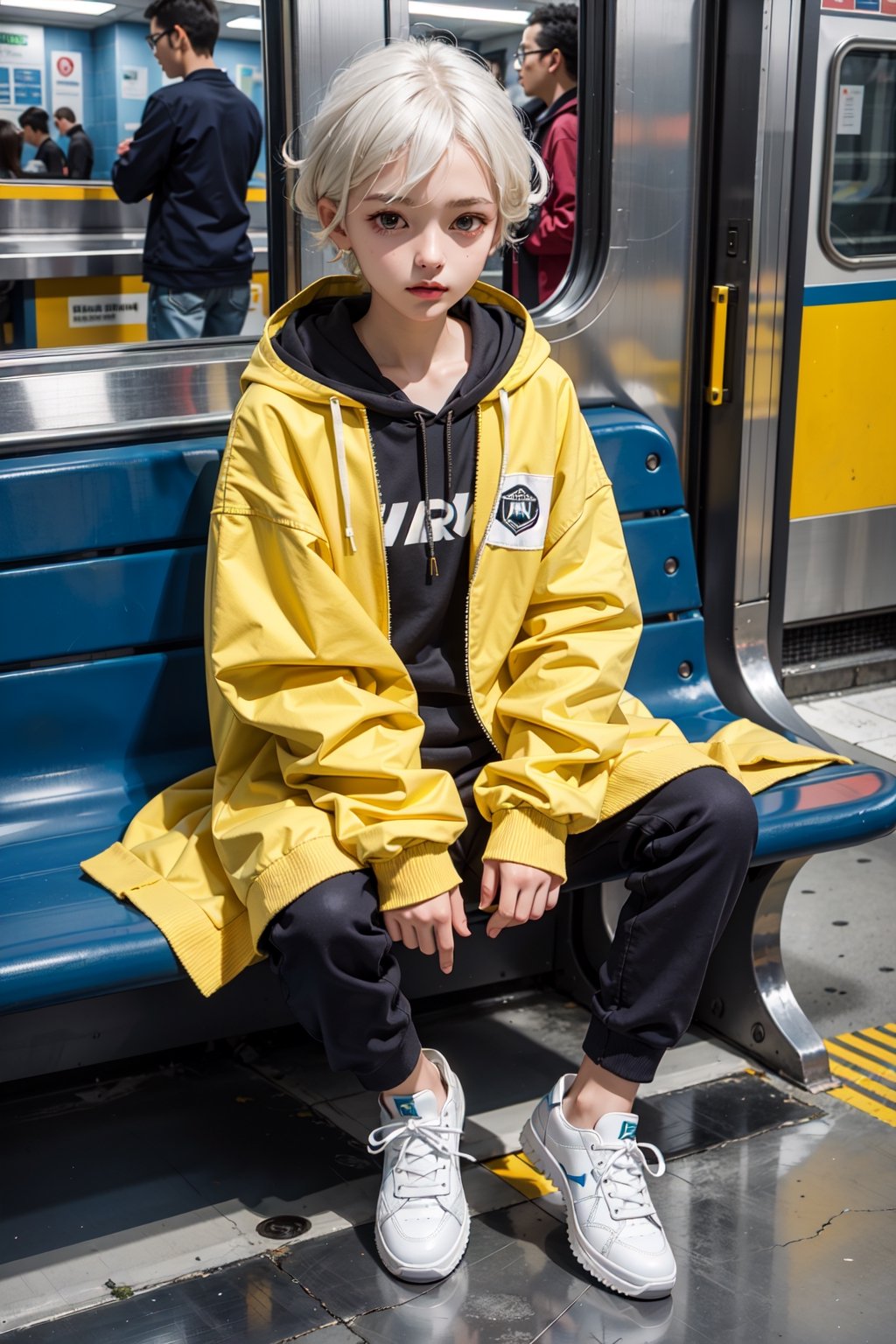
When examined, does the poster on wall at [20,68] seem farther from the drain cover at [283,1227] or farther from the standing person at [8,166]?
the drain cover at [283,1227]

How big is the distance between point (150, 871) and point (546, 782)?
552 millimetres

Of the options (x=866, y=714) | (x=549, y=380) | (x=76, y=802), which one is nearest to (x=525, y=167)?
(x=549, y=380)

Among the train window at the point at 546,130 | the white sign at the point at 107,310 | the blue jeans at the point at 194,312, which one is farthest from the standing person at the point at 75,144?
the train window at the point at 546,130

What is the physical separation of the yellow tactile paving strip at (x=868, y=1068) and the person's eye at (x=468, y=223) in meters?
1.49

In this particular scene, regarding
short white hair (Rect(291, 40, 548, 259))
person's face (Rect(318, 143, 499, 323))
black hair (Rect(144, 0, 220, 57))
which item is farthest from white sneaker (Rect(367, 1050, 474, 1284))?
black hair (Rect(144, 0, 220, 57))

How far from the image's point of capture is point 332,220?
2.07 metres

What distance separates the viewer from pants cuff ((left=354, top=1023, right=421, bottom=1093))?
2004mm

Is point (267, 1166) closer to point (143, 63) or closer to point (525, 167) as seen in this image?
point (525, 167)

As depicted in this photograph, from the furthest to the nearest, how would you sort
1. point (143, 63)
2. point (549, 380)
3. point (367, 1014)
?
point (143, 63) < point (549, 380) < point (367, 1014)

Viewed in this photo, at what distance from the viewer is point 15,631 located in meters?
2.26

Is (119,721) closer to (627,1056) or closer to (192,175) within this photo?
(627,1056)

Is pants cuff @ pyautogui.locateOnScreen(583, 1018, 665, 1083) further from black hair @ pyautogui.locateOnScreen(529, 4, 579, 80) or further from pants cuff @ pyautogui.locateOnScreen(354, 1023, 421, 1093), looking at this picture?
black hair @ pyautogui.locateOnScreen(529, 4, 579, 80)

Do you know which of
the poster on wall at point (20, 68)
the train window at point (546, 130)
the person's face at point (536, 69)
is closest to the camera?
the train window at point (546, 130)

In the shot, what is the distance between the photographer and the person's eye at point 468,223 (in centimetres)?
204
